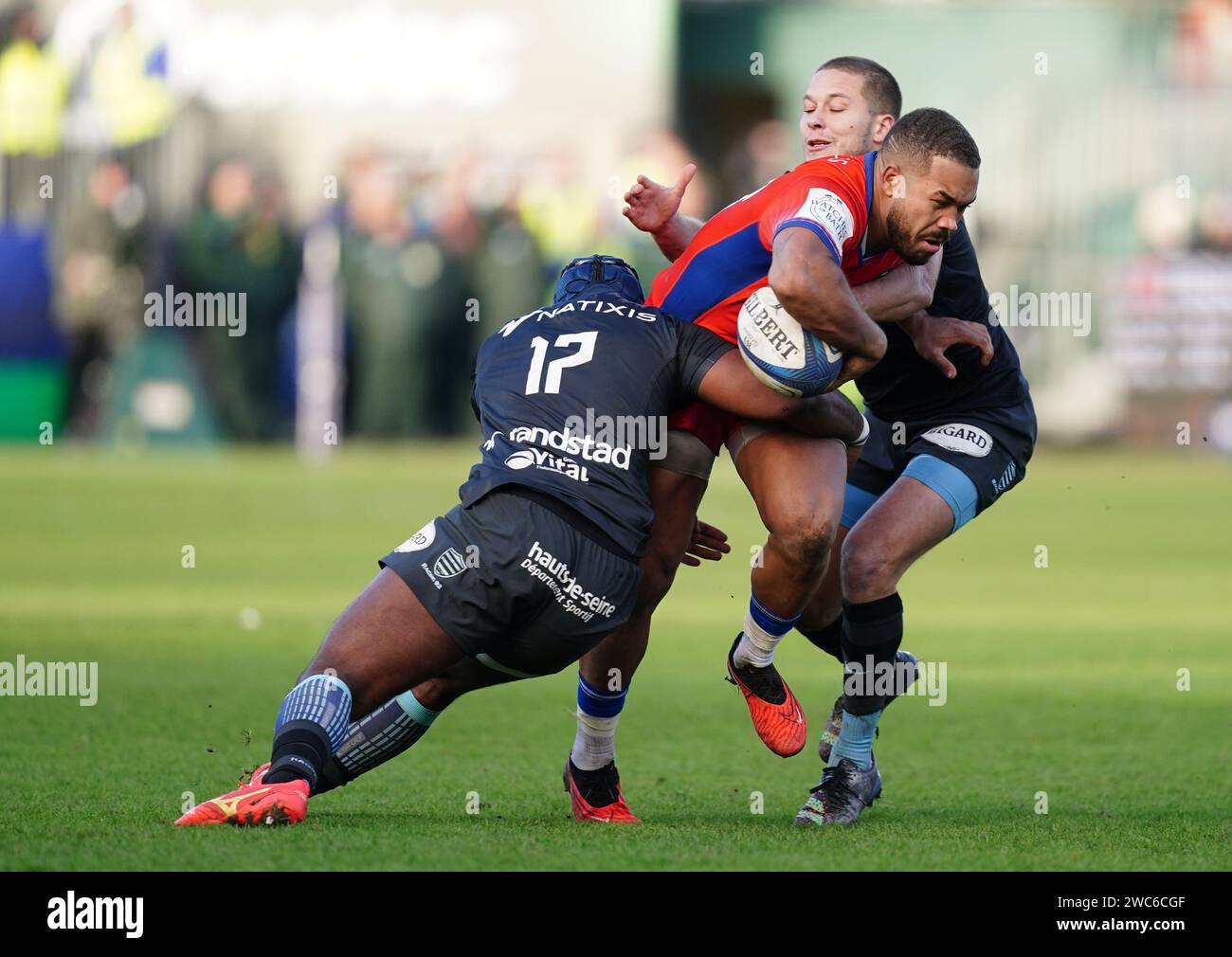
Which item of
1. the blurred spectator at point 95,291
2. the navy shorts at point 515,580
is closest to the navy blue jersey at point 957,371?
the navy shorts at point 515,580

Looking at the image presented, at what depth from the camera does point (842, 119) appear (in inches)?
290

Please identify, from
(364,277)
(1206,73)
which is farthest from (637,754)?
(1206,73)

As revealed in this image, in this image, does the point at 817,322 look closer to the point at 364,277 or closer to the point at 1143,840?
the point at 1143,840

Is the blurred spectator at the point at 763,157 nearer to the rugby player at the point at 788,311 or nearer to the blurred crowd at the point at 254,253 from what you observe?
the blurred crowd at the point at 254,253

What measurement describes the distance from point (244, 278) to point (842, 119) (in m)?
18.5

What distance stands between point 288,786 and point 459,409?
20.2m

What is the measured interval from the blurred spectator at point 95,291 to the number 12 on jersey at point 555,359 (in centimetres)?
1915

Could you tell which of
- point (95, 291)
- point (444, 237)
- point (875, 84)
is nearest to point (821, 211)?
point (875, 84)

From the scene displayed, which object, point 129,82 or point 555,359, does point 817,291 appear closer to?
point 555,359

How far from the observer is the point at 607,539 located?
6.12m

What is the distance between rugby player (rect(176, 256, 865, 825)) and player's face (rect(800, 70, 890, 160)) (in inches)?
49.7

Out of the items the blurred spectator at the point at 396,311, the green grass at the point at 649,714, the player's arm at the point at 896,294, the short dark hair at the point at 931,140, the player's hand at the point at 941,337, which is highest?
the blurred spectator at the point at 396,311

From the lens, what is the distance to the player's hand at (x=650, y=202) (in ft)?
22.8

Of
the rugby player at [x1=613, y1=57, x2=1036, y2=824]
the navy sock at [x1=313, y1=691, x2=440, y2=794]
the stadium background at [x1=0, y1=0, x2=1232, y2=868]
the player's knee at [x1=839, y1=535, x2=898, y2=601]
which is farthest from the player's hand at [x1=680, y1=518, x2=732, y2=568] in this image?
the stadium background at [x1=0, y1=0, x2=1232, y2=868]
